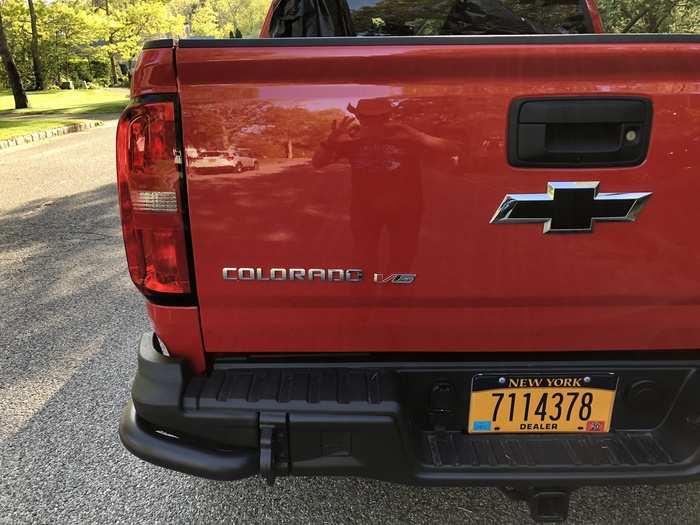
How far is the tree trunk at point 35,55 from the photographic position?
78.9 ft

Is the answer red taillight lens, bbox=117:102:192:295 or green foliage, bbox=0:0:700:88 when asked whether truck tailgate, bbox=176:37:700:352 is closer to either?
red taillight lens, bbox=117:102:192:295

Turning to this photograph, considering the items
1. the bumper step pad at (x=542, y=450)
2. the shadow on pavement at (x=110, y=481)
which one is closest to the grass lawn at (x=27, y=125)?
the shadow on pavement at (x=110, y=481)

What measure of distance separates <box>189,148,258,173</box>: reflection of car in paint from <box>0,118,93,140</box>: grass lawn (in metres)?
13.6

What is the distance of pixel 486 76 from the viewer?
1521 mm

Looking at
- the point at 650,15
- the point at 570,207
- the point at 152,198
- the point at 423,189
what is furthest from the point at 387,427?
the point at 650,15

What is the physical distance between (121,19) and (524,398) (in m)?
31.4

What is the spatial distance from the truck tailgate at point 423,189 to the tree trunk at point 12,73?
2067 centimetres

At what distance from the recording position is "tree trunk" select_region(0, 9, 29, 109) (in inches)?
714

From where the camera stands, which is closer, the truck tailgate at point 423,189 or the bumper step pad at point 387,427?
the truck tailgate at point 423,189

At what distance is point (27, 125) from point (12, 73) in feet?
17.5

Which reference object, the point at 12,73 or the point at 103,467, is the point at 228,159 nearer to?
the point at 103,467

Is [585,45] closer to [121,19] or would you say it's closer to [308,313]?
[308,313]

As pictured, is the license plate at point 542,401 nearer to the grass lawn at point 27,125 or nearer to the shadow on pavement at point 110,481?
the shadow on pavement at point 110,481

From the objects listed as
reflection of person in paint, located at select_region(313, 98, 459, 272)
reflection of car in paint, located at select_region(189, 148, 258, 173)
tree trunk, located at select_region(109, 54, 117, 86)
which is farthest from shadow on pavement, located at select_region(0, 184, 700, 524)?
tree trunk, located at select_region(109, 54, 117, 86)
